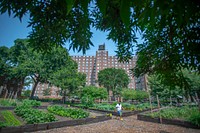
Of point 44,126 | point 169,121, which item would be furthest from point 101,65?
point 44,126

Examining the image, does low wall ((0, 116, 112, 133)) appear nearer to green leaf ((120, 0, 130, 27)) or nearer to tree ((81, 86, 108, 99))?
green leaf ((120, 0, 130, 27))

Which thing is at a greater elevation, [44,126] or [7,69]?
[7,69]

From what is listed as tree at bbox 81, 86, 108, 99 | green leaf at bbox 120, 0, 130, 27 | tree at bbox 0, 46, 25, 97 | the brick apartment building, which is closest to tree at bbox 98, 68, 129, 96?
A: tree at bbox 81, 86, 108, 99

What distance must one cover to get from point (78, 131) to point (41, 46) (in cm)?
676

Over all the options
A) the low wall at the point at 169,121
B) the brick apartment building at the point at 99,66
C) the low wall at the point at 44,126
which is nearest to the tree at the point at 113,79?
the brick apartment building at the point at 99,66

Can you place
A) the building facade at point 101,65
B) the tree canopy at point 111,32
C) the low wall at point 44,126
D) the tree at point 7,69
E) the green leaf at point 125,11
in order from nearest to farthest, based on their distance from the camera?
the green leaf at point 125,11, the tree canopy at point 111,32, the low wall at point 44,126, the tree at point 7,69, the building facade at point 101,65

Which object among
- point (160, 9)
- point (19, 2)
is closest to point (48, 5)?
point (19, 2)

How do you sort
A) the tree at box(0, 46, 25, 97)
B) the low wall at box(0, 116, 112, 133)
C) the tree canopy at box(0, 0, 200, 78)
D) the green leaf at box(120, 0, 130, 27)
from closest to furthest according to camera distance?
the green leaf at box(120, 0, 130, 27) < the tree canopy at box(0, 0, 200, 78) < the low wall at box(0, 116, 112, 133) < the tree at box(0, 46, 25, 97)

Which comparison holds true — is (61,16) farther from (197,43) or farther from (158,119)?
(158,119)

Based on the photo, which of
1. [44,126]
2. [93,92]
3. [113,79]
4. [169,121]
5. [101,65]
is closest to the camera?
[44,126]

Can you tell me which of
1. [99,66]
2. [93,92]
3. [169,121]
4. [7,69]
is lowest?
[169,121]

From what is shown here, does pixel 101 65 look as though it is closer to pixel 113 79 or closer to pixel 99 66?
pixel 99 66

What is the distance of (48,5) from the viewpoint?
2.44 metres

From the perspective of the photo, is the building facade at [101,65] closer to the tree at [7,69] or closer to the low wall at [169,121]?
the tree at [7,69]
